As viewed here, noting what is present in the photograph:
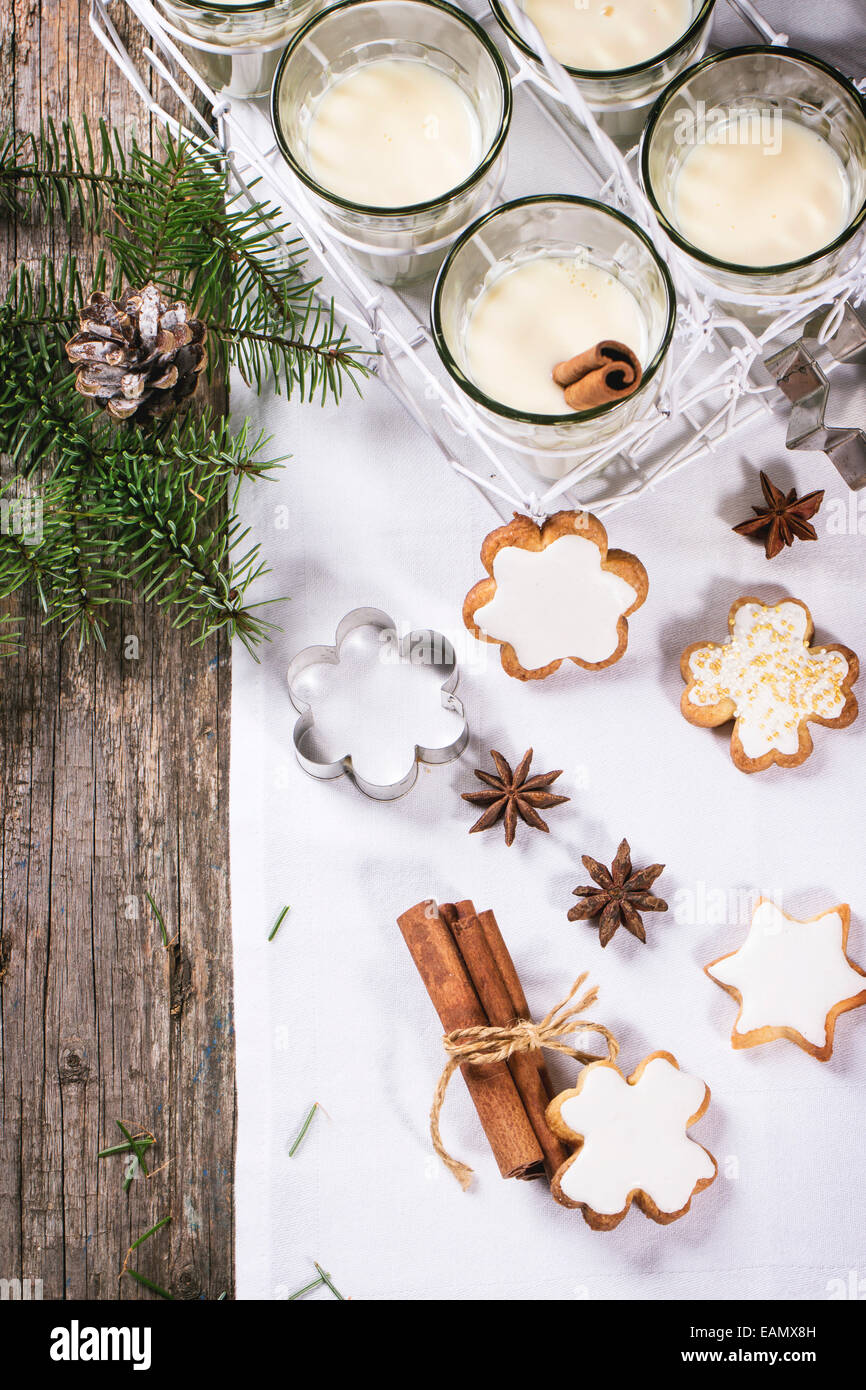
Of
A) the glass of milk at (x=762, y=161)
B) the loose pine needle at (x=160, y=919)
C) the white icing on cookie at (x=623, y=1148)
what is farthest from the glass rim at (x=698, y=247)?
the loose pine needle at (x=160, y=919)

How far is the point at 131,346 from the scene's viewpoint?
47.3 inches

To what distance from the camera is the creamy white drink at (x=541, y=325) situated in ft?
3.03

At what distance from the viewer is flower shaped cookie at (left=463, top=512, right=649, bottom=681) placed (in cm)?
128

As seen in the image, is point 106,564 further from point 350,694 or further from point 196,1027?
point 196,1027

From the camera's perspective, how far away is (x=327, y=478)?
139 centimetres

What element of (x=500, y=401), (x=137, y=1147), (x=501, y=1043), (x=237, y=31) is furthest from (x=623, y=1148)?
(x=237, y=31)

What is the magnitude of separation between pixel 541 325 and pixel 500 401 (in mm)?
81

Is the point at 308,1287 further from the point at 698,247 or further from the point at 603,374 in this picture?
the point at 698,247

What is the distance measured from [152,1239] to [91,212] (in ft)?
4.40

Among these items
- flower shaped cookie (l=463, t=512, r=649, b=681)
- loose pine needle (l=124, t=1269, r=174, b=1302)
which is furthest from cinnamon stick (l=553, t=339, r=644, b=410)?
loose pine needle (l=124, t=1269, r=174, b=1302)

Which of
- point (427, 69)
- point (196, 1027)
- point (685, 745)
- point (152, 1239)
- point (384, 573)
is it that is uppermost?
point (427, 69)

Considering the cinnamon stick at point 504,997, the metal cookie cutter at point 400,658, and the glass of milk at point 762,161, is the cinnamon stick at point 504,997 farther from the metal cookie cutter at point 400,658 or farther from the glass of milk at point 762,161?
the glass of milk at point 762,161

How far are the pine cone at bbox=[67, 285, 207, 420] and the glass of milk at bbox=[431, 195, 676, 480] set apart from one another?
1.35 ft
